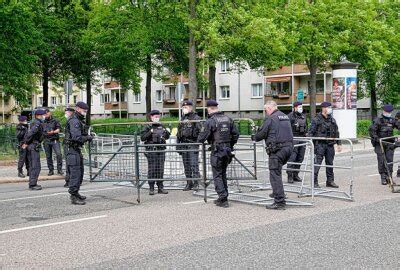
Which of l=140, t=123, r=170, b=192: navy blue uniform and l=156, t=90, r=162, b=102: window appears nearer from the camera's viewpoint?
l=140, t=123, r=170, b=192: navy blue uniform

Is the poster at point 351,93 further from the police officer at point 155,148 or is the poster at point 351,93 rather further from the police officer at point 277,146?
the police officer at point 277,146

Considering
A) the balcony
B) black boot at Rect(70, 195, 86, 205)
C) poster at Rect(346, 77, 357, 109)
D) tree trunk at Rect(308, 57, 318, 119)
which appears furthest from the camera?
the balcony

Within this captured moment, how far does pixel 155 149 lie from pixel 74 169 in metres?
1.64

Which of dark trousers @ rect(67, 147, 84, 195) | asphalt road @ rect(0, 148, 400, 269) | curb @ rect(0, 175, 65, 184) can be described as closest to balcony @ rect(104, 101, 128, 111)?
curb @ rect(0, 175, 65, 184)

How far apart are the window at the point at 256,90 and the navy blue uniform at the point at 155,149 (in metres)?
50.1

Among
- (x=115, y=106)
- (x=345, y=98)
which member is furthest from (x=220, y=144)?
(x=115, y=106)

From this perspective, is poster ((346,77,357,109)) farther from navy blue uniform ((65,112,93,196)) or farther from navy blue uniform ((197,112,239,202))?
navy blue uniform ((65,112,93,196))

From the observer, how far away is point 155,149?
37.6 ft

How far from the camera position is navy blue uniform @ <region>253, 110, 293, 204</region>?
991 centimetres

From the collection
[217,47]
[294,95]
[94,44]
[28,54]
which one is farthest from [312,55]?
[294,95]

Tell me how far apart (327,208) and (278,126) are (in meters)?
1.68

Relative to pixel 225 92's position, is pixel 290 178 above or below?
below

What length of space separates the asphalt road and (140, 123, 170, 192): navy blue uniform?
0.49 meters

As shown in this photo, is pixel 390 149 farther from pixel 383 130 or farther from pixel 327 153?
pixel 327 153
